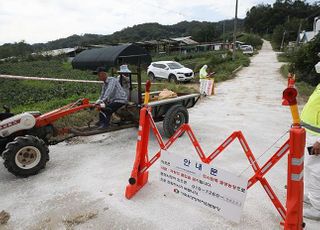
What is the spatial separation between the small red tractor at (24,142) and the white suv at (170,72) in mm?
15339

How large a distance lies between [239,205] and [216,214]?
504mm

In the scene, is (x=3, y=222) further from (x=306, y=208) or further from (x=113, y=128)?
(x=306, y=208)

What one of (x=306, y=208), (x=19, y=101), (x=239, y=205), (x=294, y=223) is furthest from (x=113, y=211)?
(x=19, y=101)

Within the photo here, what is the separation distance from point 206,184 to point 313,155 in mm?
1332

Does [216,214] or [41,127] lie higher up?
[41,127]

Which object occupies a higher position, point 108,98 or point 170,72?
point 108,98

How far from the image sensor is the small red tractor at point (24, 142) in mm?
4453

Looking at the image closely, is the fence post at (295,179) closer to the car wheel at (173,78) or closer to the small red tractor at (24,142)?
the small red tractor at (24,142)

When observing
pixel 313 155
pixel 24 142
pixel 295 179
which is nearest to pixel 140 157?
pixel 24 142

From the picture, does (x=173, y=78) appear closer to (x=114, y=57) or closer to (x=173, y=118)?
(x=114, y=57)

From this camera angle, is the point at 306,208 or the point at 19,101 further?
the point at 19,101

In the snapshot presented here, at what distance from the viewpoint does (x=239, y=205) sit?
3133 mm

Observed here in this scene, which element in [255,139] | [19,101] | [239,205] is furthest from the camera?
[19,101]

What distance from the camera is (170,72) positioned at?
803 inches
